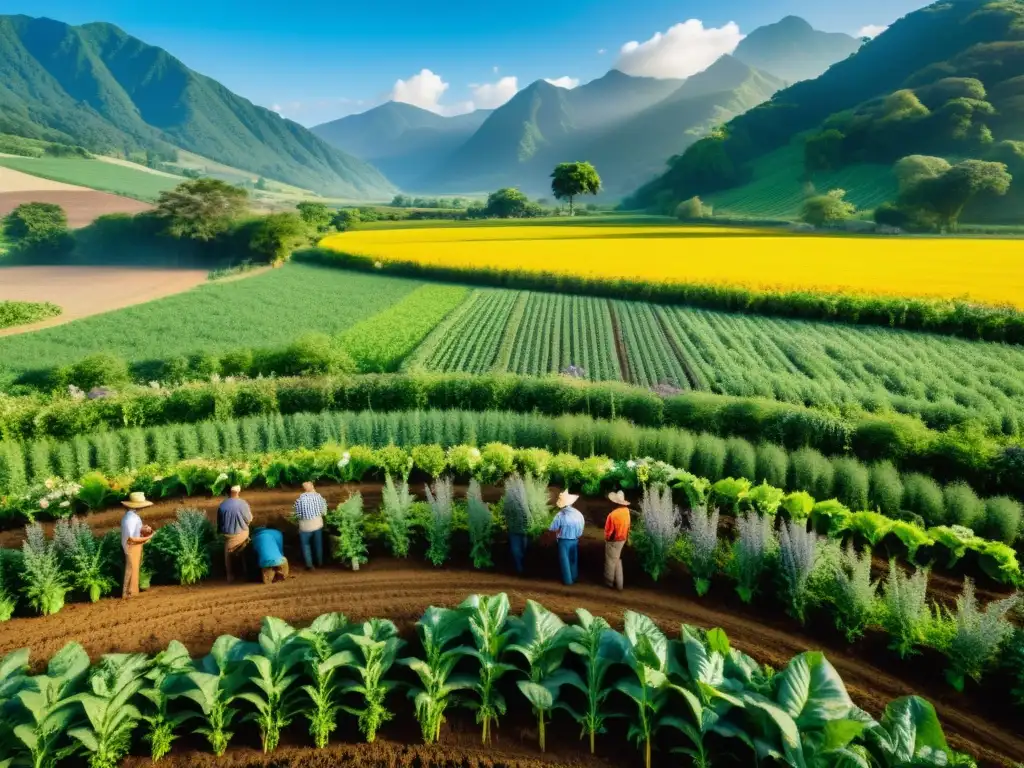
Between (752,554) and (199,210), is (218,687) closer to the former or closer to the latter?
(752,554)

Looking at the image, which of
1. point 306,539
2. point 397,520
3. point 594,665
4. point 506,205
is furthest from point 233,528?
point 506,205

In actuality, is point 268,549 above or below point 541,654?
below

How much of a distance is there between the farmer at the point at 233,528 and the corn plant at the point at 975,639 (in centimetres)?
910

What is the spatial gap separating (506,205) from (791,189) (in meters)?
40.0

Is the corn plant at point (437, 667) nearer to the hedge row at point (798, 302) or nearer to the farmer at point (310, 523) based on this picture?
the farmer at point (310, 523)

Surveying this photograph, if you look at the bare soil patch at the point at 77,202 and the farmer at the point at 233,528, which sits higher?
the bare soil patch at the point at 77,202

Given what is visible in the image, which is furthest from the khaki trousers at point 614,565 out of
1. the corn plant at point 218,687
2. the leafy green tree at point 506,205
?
the leafy green tree at point 506,205

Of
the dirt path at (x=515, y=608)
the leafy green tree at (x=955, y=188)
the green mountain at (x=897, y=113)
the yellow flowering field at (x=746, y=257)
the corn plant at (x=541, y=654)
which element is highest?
the green mountain at (x=897, y=113)

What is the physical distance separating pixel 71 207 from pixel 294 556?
6662cm

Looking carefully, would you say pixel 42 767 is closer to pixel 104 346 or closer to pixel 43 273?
pixel 104 346

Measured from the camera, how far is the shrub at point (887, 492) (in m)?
11.2

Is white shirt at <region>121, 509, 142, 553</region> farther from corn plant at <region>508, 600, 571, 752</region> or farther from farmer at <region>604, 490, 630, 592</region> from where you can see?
farmer at <region>604, 490, 630, 592</region>

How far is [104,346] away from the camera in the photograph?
88.5ft

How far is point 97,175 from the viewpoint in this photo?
84.9 m
